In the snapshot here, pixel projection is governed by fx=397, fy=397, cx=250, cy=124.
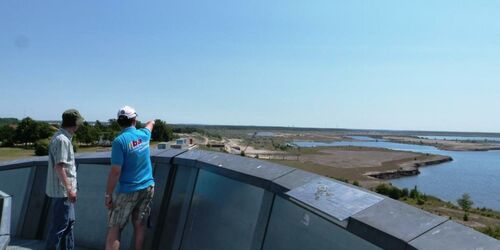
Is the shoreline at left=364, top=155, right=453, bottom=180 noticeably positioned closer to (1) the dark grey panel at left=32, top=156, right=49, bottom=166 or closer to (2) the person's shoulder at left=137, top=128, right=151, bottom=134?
(1) the dark grey panel at left=32, top=156, right=49, bottom=166

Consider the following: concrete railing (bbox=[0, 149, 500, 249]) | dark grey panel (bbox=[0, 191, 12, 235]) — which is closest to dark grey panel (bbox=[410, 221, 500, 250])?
concrete railing (bbox=[0, 149, 500, 249])

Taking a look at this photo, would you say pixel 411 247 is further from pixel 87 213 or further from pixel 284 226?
pixel 87 213

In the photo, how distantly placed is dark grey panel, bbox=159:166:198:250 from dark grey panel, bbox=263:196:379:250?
1304 millimetres

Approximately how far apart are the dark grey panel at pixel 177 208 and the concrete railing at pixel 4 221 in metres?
1.49

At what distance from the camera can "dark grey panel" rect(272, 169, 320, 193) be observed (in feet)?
9.21

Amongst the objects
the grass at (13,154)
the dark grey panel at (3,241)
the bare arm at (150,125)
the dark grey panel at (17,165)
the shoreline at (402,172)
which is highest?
the bare arm at (150,125)

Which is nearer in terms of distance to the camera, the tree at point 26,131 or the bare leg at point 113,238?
the bare leg at point 113,238

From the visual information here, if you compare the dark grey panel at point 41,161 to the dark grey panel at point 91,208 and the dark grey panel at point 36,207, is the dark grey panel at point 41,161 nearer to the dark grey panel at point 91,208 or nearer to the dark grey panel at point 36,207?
the dark grey panel at point 36,207

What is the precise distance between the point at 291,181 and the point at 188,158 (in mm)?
1532

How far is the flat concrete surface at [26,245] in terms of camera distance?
473cm

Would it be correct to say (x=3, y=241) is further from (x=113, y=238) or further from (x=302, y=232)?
(x=302, y=232)

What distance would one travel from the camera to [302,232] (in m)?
2.60

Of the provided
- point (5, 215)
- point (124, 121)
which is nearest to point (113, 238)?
point (5, 215)

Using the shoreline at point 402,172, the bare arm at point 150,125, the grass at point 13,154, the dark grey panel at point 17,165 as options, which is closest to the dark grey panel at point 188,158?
the bare arm at point 150,125
